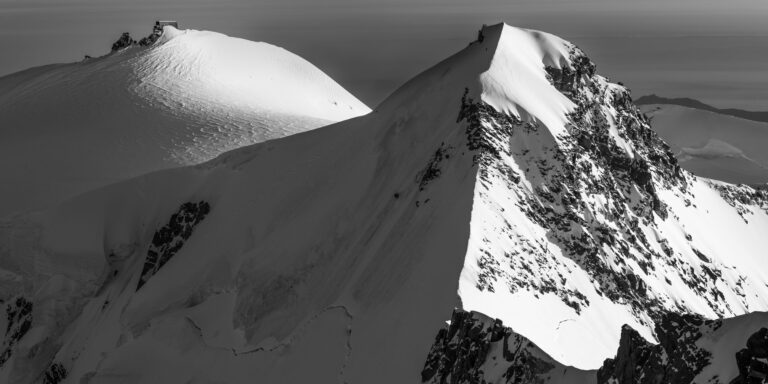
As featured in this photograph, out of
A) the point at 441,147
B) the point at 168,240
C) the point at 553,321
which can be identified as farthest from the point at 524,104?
the point at 168,240

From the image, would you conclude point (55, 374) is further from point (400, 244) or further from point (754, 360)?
point (754, 360)

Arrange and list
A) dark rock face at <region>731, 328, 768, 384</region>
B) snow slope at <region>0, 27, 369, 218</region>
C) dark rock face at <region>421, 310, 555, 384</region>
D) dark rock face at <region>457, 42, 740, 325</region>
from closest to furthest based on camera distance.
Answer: dark rock face at <region>731, 328, 768, 384</region>, dark rock face at <region>421, 310, 555, 384</region>, dark rock face at <region>457, 42, 740, 325</region>, snow slope at <region>0, 27, 369, 218</region>

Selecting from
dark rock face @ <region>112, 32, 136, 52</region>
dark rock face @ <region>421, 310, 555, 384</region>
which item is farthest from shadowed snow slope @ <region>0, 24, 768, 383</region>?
dark rock face @ <region>112, 32, 136, 52</region>

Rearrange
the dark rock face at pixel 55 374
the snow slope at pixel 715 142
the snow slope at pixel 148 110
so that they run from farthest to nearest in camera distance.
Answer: the snow slope at pixel 715 142 → the snow slope at pixel 148 110 → the dark rock face at pixel 55 374

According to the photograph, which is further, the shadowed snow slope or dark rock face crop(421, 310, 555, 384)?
the shadowed snow slope

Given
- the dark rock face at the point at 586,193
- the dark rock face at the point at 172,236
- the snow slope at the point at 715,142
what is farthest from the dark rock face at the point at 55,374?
the snow slope at the point at 715,142

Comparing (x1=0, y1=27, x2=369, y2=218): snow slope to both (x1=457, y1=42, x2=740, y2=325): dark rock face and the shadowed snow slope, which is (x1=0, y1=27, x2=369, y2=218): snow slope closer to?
the shadowed snow slope

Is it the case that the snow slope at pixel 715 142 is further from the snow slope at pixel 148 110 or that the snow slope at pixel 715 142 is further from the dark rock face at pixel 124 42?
the dark rock face at pixel 124 42
